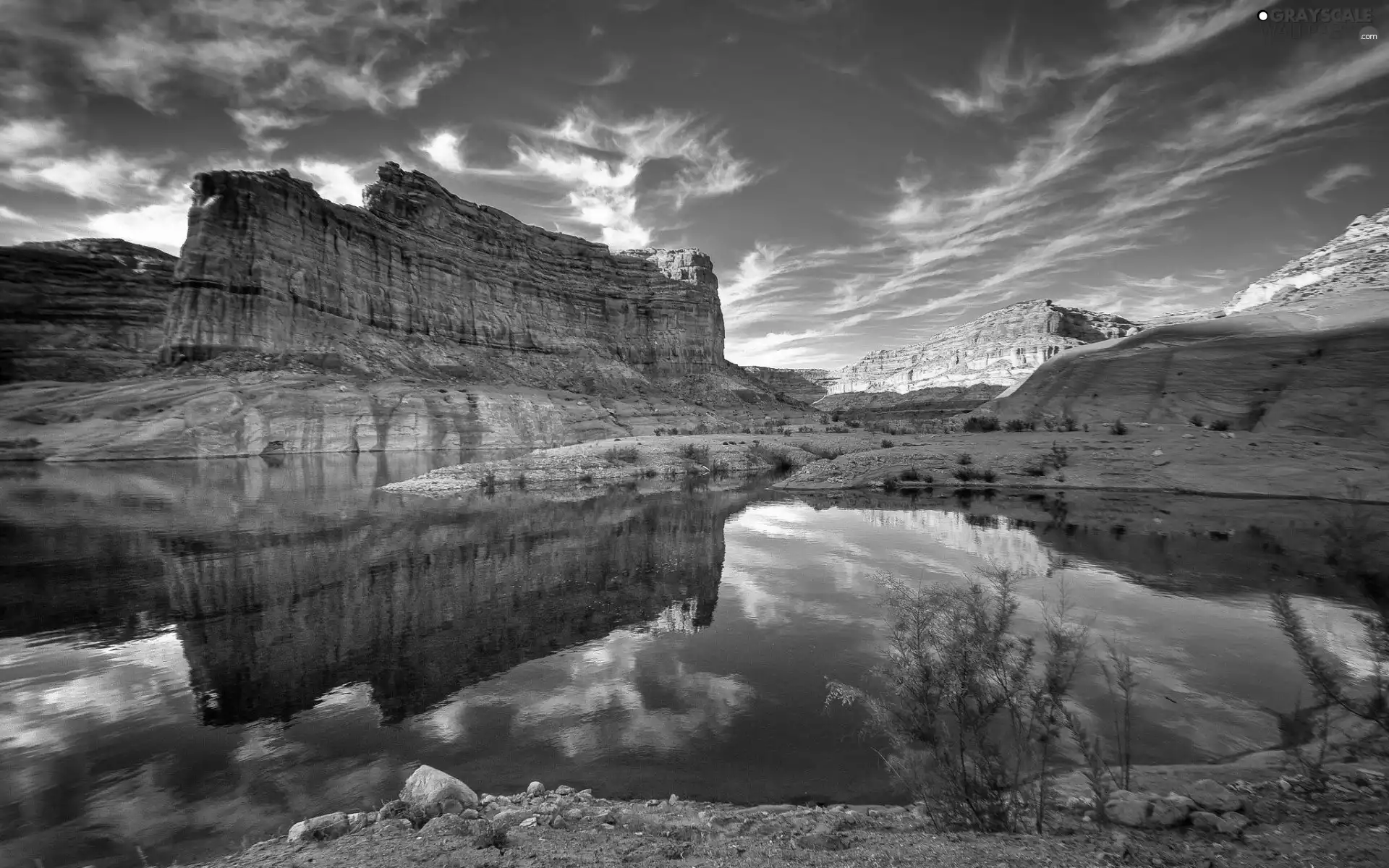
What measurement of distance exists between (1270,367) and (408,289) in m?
108

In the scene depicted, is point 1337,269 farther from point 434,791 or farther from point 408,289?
point 408,289

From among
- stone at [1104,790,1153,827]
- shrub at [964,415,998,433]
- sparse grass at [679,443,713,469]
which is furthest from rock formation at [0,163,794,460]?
stone at [1104,790,1153,827]

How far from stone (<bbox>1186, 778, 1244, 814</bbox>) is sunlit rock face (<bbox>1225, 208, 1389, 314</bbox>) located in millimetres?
41278

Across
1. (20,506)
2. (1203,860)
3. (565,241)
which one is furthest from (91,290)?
(1203,860)

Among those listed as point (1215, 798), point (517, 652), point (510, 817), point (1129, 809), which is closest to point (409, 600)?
point (517, 652)

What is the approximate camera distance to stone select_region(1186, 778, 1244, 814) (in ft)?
12.0

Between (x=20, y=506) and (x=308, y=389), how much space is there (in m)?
39.5

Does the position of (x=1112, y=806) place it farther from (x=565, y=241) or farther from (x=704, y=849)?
(x=565, y=241)

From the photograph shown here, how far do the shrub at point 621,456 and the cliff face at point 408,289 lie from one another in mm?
57575

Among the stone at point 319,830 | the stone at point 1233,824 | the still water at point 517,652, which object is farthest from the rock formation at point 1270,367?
the stone at point 319,830

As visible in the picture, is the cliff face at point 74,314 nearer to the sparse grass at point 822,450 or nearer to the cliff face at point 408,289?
the cliff face at point 408,289

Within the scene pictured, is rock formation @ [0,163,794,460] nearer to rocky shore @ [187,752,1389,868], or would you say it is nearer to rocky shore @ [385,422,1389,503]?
rocky shore @ [385,422,1389,503]

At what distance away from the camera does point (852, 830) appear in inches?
153

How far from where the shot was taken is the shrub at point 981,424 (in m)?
34.6
